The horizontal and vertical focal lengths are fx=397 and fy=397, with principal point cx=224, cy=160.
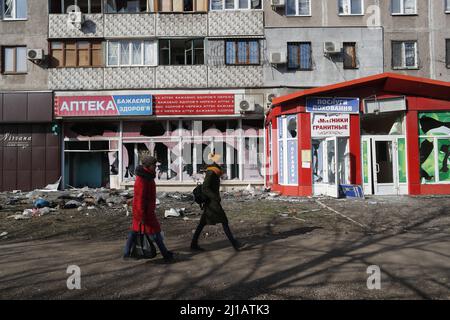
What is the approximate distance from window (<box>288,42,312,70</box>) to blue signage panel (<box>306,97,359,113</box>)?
458 cm

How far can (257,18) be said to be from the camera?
62.2 feet

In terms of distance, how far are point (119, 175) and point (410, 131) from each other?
509 inches

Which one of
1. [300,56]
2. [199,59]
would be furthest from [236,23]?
[300,56]

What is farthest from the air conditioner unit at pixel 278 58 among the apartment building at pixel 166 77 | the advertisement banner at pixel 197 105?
the advertisement banner at pixel 197 105

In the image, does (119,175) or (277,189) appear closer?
(277,189)

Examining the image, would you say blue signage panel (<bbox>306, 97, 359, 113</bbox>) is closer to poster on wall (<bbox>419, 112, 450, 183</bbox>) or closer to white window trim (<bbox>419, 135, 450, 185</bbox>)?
poster on wall (<bbox>419, 112, 450, 183</bbox>)

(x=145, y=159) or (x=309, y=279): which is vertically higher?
(x=145, y=159)

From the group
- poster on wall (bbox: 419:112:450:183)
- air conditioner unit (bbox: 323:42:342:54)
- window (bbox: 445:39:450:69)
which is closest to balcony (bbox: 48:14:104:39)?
air conditioner unit (bbox: 323:42:342:54)

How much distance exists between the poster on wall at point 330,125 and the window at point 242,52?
5.61 meters

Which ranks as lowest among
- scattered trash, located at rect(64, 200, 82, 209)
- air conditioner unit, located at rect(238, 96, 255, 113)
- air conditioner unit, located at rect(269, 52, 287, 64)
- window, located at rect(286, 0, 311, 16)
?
scattered trash, located at rect(64, 200, 82, 209)

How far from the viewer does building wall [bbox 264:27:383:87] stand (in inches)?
738

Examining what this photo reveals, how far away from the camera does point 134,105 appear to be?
18438 mm

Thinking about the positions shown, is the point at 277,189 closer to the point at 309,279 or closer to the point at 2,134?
the point at 309,279
